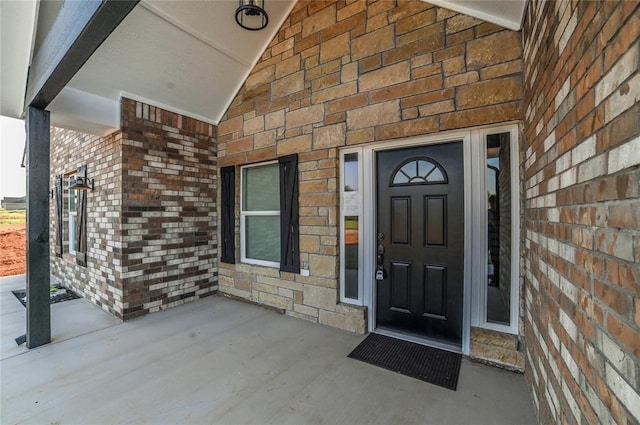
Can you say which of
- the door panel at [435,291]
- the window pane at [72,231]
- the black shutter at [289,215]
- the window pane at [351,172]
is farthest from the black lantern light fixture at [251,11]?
the window pane at [72,231]

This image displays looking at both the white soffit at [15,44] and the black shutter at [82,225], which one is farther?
the black shutter at [82,225]

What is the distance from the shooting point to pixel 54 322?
329cm

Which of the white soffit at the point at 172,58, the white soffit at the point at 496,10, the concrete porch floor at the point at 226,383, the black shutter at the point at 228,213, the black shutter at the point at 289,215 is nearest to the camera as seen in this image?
the concrete porch floor at the point at 226,383

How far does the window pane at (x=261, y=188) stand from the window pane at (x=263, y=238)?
17cm

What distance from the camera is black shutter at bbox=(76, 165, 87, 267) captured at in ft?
13.6

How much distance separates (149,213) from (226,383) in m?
2.53

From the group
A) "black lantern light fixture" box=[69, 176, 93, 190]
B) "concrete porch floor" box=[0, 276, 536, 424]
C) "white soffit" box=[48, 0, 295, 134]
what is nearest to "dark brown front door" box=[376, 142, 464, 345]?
"concrete porch floor" box=[0, 276, 536, 424]

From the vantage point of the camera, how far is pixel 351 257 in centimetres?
311

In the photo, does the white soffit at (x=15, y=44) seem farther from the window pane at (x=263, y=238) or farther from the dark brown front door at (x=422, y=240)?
the dark brown front door at (x=422, y=240)

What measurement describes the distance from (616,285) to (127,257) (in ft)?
13.9

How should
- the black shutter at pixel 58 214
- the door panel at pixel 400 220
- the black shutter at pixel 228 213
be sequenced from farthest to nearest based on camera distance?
the black shutter at pixel 58 214, the black shutter at pixel 228 213, the door panel at pixel 400 220

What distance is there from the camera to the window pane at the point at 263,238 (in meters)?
3.81

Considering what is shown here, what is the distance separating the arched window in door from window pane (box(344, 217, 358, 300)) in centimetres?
64

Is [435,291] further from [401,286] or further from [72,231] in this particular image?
[72,231]
